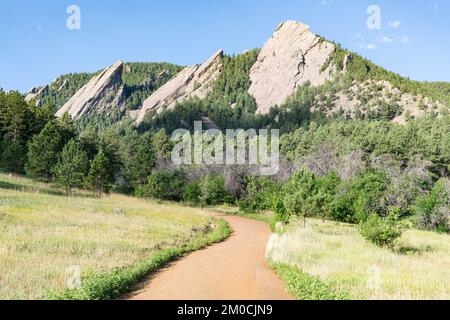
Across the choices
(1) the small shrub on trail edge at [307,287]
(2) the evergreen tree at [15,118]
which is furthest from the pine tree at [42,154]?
(1) the small shrub on trail edge at [307,287]

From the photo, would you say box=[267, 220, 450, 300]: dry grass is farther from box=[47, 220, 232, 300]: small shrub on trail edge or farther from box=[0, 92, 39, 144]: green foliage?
box=[0, 92, 39, 144]: green foliage

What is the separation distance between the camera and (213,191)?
67750mm

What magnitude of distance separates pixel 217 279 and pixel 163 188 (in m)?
52.2

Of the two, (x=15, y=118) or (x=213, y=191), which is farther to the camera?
(x=15, y=118)

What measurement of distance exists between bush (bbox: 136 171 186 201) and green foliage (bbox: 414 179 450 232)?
37.7 m

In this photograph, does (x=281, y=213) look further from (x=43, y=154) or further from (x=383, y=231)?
(x=43, y=154)

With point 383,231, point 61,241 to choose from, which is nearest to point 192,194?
point 383,231

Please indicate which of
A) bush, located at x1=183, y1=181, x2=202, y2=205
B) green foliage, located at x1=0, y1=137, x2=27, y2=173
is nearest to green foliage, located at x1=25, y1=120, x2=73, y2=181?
green foliage, located at x1=0, y1=137, x2=27, y2=173

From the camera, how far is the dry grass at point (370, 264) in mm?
14086

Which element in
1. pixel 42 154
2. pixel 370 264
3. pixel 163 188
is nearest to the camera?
pixel 370 264

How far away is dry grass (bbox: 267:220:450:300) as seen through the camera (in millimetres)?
14086

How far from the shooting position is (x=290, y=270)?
656 inches

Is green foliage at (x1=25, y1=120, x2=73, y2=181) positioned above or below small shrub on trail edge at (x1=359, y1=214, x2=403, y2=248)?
above
